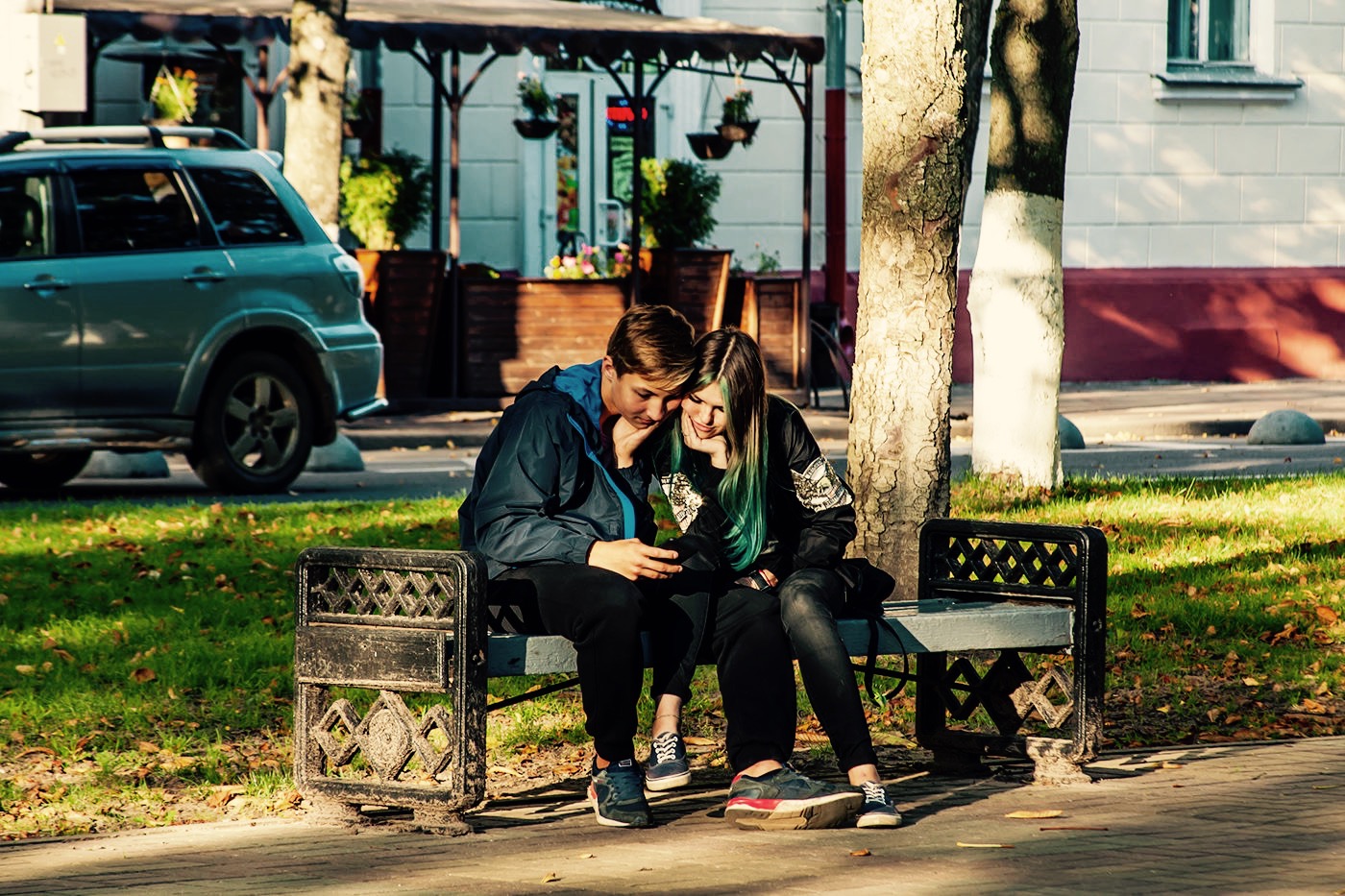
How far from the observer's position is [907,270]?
22.0 feet

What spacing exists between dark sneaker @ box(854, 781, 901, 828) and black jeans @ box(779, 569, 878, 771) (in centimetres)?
7

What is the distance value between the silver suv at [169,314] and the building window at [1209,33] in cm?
1209

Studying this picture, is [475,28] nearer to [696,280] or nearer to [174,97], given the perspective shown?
[696,280]

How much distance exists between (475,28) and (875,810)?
12804mm

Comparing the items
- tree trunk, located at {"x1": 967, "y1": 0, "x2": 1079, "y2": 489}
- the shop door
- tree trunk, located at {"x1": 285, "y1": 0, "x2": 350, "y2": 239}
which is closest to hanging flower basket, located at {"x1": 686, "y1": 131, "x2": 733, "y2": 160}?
the shop door

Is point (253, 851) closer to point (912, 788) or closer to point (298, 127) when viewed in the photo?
point (912, 788)

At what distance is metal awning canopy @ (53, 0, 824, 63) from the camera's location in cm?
1603

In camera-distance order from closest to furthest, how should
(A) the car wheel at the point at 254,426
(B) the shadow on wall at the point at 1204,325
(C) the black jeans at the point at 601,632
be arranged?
(C) the black jeans at the point at 601,632
(A) the car wheel at the point at 254,426
(B) the shadow on wall at the point at 1204,325

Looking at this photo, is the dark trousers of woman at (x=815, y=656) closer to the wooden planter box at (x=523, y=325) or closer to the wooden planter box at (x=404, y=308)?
the wooden planter box at (x=404, y=308)

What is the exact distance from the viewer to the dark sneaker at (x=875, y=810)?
4848 mm

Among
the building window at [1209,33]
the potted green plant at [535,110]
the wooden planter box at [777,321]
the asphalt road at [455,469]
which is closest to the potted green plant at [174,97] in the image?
the potted green plant at [535,110]

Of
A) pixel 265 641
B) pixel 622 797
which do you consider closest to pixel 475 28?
pixel 265 641

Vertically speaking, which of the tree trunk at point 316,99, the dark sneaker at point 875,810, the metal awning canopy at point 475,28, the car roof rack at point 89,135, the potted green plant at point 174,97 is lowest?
the dark sneaker at point 875,810

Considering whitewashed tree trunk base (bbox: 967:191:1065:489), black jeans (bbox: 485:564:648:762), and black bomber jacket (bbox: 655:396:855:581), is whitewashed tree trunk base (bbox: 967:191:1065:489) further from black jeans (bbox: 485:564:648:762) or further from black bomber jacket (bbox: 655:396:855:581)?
black jeans (bbox: 485:564:648:762)
